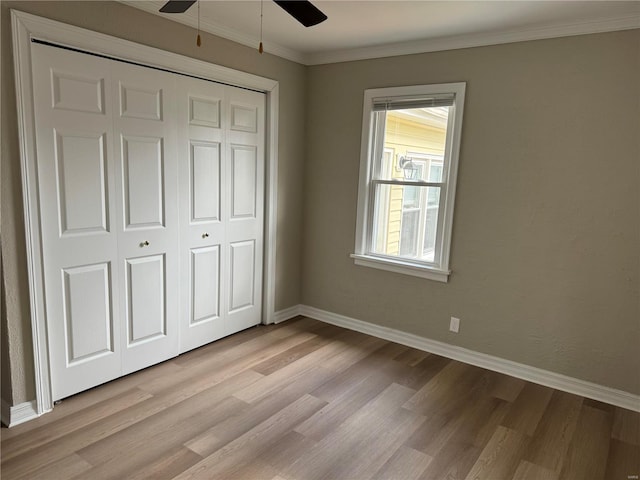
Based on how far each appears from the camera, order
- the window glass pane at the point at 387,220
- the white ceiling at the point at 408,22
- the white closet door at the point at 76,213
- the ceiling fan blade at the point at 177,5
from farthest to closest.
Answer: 1. the window glass pane at the point at 387,220
2. the white ceiling at the point at 408,22
3. the white closet door at the point at 76,213
4. the ceiling fan blade at the point at 177,5

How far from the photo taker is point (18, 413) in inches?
93.5

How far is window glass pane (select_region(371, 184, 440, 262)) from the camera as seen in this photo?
11.3 ft

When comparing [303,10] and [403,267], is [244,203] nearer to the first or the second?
[403,267]

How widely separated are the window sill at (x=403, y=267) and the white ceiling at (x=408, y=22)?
65.5 inches

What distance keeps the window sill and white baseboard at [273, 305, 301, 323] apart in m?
0.84

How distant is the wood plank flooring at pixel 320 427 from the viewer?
2123 millimetres

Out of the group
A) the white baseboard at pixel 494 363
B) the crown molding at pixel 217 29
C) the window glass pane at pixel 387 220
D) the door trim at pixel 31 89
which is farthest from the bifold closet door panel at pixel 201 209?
the window glass pane at pixel 387 220

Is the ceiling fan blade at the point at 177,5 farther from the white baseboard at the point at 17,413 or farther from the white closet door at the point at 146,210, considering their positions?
the white baseboard at the point at 17,413

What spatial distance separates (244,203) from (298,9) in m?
2.03

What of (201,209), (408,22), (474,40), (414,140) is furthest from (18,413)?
(474,40)

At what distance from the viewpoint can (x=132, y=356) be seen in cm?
294

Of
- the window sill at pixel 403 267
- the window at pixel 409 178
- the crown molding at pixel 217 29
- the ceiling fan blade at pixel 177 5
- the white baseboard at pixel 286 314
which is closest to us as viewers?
the ceiling fan blade at pixel 177 5

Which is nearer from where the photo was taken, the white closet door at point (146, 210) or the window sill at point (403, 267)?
the white closet door at point (146, 210)

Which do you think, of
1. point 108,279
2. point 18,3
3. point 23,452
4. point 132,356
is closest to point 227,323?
point 132,356
